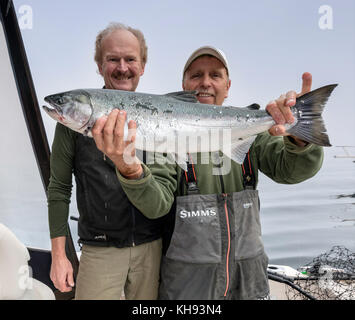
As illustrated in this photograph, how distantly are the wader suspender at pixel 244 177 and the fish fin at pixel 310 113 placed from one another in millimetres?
357

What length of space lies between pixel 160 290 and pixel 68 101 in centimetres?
127

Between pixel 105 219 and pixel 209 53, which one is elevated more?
pixel 209 53

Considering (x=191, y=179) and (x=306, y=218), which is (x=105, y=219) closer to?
(x=191, y=179)

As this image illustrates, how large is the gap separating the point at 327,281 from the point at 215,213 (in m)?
2.73

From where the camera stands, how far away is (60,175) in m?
2.01

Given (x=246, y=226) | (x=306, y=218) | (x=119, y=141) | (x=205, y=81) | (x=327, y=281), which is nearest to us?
(x=119, y=141)

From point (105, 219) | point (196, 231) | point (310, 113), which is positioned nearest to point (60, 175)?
point (105, 219)

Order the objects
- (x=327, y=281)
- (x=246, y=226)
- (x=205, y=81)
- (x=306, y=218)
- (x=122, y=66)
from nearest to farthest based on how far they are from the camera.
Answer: (x=246, y=226) → (x=122, y=66) → (x=205, y=81) → (x=327, y=281) → (x=306, y=218)

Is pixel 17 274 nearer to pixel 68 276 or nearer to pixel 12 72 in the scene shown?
pixel 68 276

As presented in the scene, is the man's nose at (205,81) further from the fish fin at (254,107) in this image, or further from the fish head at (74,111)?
the fish head at (74,111)

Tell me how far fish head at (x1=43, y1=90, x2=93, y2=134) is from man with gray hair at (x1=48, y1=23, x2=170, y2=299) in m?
0.38

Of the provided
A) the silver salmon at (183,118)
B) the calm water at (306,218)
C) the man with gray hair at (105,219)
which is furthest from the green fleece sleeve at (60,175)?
the calm water at (306,218)

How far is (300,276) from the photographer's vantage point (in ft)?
13.0

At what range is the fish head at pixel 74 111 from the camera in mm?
1617
